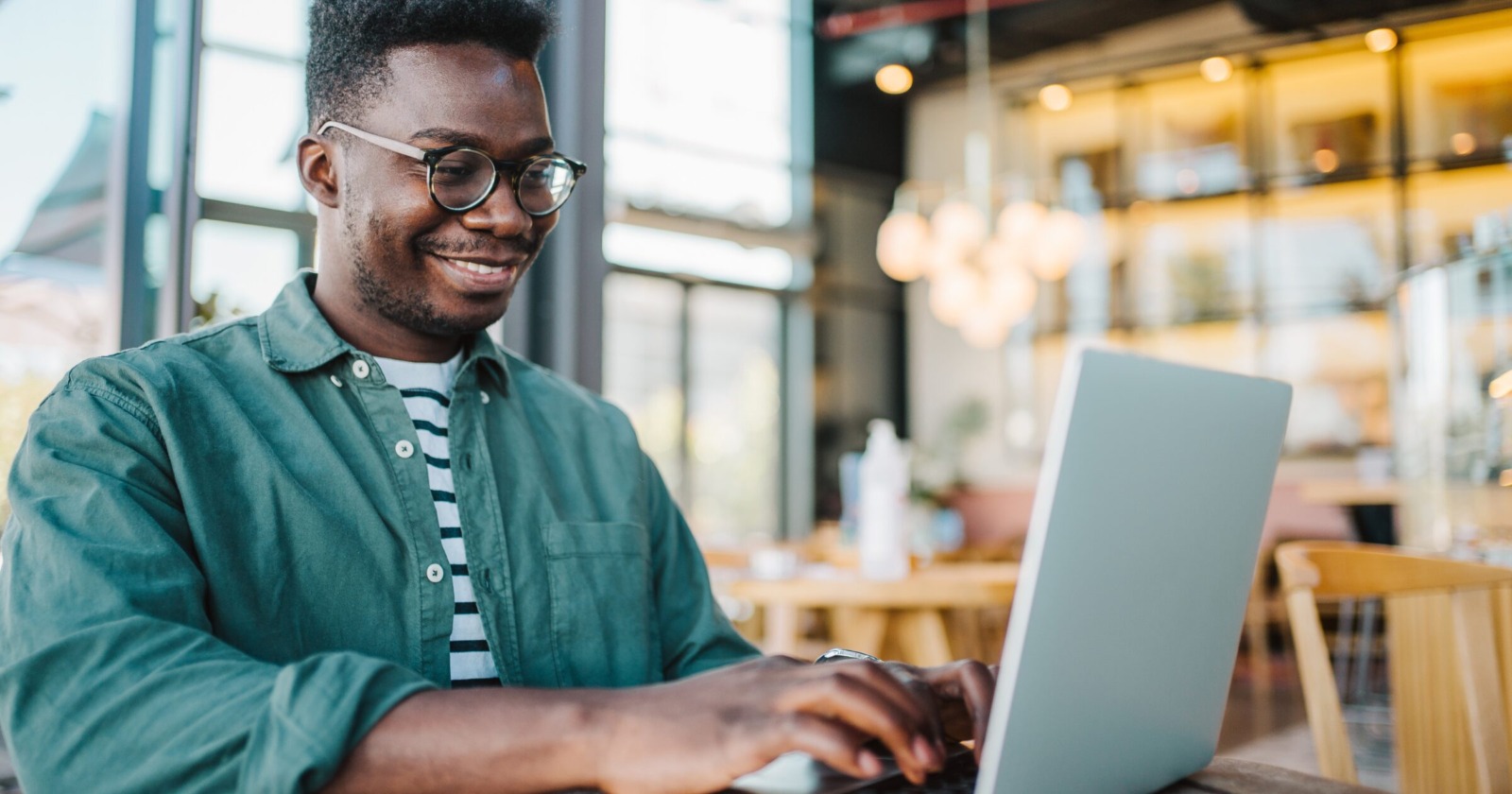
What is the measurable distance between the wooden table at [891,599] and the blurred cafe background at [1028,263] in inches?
0.7

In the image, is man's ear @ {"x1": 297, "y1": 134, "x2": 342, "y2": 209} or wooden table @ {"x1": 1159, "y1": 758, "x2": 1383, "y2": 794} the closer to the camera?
wooden table @ {"x1": 1159, "y1": 758, "x2": 1383, "y2": 794}

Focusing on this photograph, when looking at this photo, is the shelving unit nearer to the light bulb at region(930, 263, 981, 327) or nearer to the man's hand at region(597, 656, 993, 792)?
the light bulb at region(930, 263, 981, 327)

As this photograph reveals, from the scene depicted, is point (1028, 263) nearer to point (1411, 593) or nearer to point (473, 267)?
point (1411, 593)

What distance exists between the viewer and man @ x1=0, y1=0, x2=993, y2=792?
709 millimetres

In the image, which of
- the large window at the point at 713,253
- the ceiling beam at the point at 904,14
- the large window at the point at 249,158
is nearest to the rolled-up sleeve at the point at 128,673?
the large window at the point at 249,158

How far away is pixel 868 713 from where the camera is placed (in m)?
0.68

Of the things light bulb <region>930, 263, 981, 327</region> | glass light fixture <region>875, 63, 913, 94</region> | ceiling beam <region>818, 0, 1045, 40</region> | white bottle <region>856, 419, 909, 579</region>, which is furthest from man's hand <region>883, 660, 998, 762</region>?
ceiling beam <region>818, 0, 1045, 40</region>

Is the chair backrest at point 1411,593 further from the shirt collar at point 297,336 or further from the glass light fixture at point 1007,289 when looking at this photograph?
the glass light fixture at point 1007,289

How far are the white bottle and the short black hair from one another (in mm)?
2157

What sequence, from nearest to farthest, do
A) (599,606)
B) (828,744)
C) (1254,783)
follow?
(828,744), (1254,783), (599,606)

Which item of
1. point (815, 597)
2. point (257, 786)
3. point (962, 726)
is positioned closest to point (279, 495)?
point (257, 786)

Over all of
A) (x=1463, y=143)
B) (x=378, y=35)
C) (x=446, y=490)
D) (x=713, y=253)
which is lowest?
(x=446, y=490)

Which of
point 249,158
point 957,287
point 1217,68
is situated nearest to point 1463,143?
point 1217,68

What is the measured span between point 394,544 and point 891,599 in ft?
7.06
